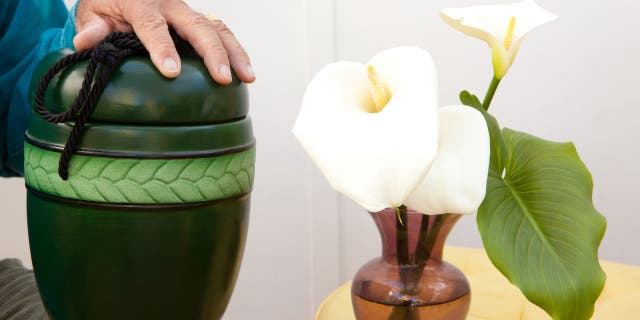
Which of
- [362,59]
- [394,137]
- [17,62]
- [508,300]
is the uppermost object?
[394,137]

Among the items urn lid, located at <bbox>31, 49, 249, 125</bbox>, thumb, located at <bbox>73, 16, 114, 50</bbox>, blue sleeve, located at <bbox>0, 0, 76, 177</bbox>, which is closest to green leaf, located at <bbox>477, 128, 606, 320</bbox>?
urn lid, located at <bbox>31, 49, 249, 125</bbox>

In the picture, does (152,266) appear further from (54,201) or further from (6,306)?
(6,306)

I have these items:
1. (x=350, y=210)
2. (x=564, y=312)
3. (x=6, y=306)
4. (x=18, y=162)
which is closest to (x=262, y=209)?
(x=350, y=210)

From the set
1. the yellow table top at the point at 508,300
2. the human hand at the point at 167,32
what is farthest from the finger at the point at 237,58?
the yellow table top at the point at 508,300

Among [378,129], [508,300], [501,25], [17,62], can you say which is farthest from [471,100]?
[17,62]

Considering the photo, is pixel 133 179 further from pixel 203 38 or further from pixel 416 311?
pixel 416 311

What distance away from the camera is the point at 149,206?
554 millimetres

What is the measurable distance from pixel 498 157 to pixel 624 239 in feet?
3.67

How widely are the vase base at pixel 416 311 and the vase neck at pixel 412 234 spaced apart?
0.15 ft

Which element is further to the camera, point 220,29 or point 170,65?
point 220,29

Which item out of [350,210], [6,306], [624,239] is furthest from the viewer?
[350,210]

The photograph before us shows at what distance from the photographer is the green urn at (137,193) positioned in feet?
1.81

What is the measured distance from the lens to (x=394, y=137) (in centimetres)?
48

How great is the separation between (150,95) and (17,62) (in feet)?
2.77
